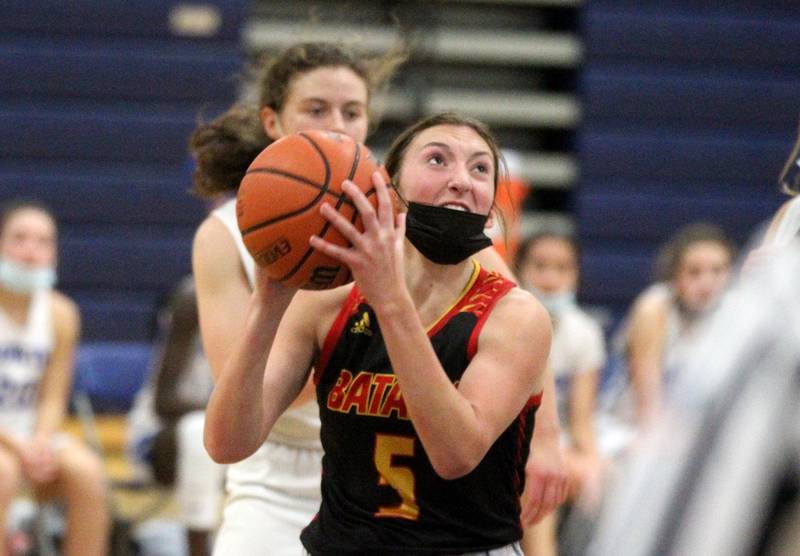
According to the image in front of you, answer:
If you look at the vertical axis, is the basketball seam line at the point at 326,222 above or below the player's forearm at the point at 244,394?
above

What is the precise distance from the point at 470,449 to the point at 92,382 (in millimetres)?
4677

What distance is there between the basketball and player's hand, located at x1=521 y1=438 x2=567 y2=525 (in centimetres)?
81

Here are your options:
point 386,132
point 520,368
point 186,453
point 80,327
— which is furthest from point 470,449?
point 386,132

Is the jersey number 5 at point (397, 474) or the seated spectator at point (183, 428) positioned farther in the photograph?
the seated spectator at point (183, 428)

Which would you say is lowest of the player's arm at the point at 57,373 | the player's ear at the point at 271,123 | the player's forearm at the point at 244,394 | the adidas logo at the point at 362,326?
the player's arm at the point at 57,373

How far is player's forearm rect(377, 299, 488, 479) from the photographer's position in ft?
7.00

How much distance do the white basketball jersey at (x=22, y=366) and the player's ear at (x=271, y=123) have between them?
290 cm

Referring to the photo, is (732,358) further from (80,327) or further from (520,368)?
(80,327)

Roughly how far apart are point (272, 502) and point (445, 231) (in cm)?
94

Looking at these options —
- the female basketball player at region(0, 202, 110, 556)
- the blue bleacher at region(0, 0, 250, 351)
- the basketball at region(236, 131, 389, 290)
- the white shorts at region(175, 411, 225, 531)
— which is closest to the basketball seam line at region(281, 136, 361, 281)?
the basketball at region(236, 131, 389, 290)

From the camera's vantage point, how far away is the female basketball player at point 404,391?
7.52 ft

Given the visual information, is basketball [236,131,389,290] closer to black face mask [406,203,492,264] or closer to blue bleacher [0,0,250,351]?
black face mask [406,203,492,264]

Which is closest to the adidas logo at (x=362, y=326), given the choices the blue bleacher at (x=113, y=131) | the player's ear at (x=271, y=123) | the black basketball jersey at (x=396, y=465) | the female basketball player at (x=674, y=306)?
the black basketball jersey at (x=396, y=465)

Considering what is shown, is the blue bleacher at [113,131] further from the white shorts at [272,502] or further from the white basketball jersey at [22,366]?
the white shorts at [272,502]
